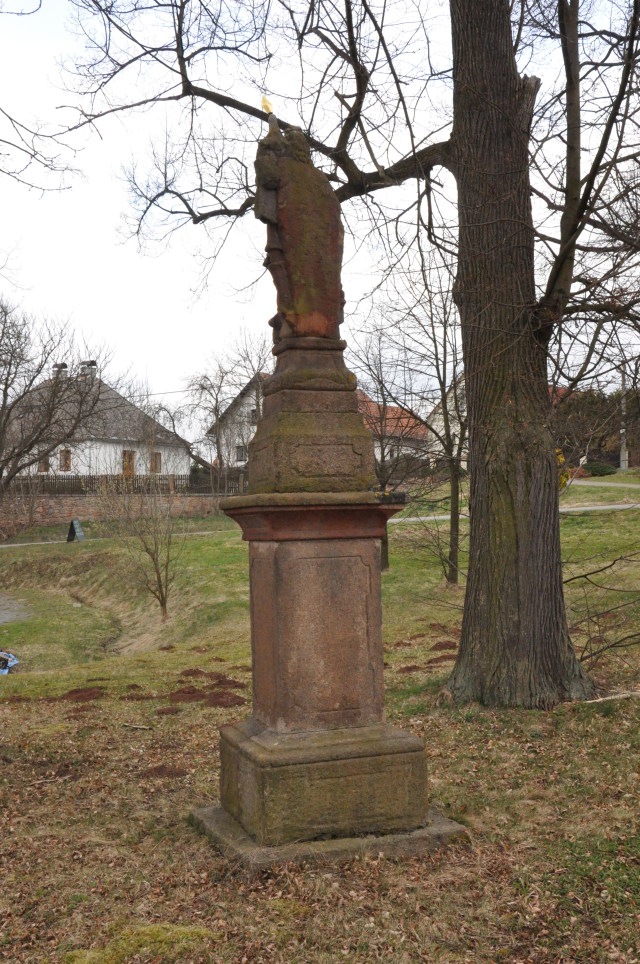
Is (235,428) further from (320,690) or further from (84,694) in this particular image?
(320,690)

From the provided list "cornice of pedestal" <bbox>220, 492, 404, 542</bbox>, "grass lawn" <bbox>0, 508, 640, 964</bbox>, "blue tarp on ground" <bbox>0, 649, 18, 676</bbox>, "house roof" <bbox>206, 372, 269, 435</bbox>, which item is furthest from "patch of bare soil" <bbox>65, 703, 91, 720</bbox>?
"house roof" <bbox>206, 372, 269, 435</bbox>

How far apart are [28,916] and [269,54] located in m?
7.44

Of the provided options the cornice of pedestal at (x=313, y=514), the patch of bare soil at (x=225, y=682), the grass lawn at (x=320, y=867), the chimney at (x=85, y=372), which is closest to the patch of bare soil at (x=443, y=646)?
the grass lawn at (x=320, y=867)

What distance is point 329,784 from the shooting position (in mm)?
4512

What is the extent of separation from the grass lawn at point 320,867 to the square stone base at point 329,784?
245mm

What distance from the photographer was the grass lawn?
11.9ft

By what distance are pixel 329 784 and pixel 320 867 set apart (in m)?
0.42

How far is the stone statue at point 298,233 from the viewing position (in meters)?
4.90

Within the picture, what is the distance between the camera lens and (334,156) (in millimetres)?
8938

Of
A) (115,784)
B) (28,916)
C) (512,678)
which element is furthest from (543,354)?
(28,916)

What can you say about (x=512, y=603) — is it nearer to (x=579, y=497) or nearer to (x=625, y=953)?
(x=625, y=953)

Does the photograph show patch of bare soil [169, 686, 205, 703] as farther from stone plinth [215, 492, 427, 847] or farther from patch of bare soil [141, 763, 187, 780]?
stone plinth [215, 492, 427, 847]

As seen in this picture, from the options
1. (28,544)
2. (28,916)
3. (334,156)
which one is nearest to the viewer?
(28,916)

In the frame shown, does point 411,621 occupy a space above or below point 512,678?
below
